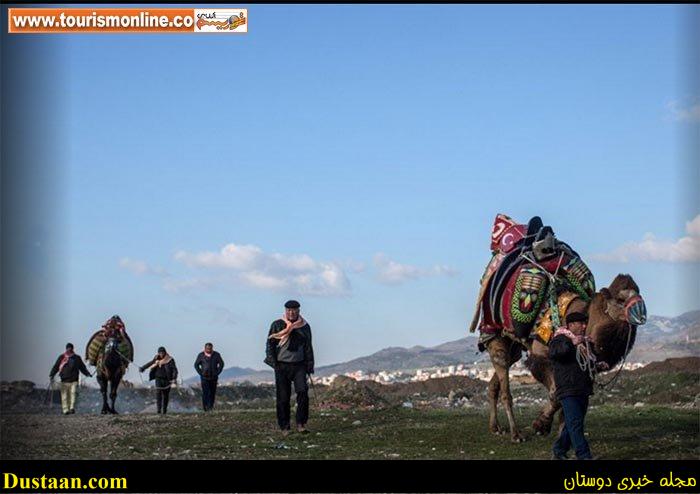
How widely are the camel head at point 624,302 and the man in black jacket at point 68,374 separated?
15.7m

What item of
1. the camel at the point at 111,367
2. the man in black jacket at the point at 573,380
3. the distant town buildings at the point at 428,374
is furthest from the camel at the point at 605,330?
the distant town buildings at the point at 428,374

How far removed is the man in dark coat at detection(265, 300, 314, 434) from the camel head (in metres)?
5.20

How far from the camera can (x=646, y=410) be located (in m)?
19.7

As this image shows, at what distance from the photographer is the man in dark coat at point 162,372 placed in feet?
87.3

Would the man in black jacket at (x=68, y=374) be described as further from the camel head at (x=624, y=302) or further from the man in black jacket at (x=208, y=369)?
the camel head at (x=624, y=302)

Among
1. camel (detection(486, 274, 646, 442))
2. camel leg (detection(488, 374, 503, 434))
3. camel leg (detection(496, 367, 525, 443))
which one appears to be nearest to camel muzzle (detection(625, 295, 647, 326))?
camel (detection(486, 274, 646, 442))

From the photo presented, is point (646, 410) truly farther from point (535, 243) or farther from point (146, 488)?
point (146, 488)

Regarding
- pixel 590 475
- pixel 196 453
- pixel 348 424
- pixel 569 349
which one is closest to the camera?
pixel 590 475

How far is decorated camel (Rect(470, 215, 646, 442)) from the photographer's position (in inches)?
545

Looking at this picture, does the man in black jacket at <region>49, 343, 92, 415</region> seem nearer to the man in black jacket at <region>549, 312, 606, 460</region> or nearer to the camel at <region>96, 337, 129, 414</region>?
the camel at <region>96, 337, 129, 414</region>

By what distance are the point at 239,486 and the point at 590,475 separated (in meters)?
3.48

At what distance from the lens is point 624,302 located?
13781mm

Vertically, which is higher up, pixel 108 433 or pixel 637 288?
→ pixel 637 288

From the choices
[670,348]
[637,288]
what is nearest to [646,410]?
[637,288]
